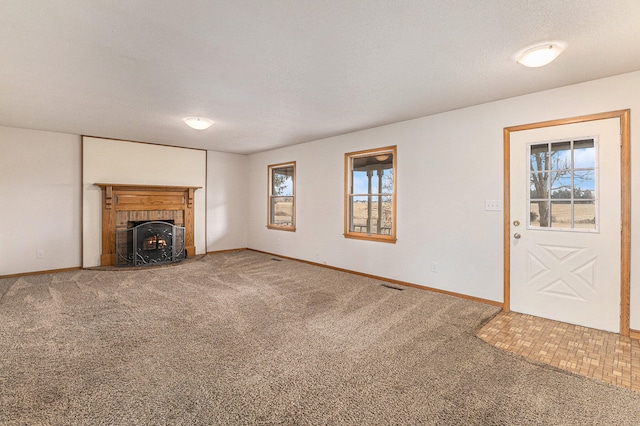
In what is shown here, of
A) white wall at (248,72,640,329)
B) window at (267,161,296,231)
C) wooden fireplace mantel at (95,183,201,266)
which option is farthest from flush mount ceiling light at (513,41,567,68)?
wooden fireplace mantel at (95,183,201,266)

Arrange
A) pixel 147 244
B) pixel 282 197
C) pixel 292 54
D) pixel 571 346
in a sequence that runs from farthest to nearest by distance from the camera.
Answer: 1. pixel 282 197
2. pixel 147 244
3. pixel 571 346
4. pixel 292 54

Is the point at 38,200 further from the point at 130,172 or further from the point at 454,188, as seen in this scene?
the point at 454,188

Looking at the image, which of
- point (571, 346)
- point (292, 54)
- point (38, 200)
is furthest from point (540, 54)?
point (38, 200)

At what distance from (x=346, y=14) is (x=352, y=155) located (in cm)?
335

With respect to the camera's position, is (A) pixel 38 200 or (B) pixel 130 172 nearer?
(A) pixel 38 200

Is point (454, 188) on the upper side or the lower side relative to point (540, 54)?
lower

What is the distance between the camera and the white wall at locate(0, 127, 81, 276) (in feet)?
16.1

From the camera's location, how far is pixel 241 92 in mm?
3379

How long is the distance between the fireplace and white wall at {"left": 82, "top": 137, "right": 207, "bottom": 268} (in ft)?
1.30

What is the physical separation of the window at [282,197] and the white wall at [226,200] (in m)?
1.01

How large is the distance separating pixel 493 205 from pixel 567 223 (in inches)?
28.6

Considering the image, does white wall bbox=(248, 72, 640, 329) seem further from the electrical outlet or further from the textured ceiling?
the textured ceiling

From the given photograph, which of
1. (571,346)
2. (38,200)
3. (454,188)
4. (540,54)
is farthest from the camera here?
(38,200)

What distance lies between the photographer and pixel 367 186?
5.46 metres
